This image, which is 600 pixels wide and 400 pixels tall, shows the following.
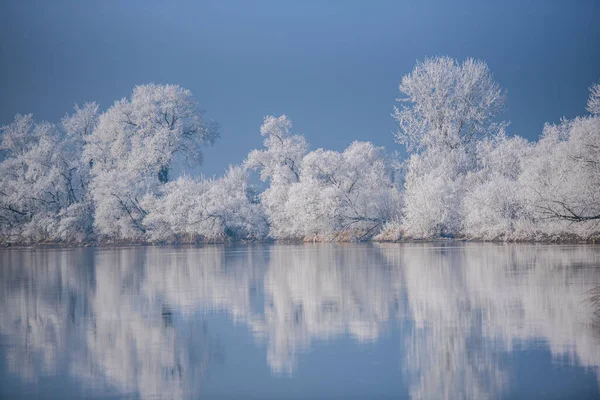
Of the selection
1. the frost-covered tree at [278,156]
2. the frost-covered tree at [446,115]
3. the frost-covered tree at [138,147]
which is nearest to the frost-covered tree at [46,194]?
the frost-covered tree at [138,147]

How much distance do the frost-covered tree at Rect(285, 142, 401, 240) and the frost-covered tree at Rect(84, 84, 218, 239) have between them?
11.1m

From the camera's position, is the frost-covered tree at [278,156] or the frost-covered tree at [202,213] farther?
the frost-covered tree at [278,156]

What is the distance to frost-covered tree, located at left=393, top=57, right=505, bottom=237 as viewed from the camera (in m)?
47.8

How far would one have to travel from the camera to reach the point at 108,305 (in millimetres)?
14086

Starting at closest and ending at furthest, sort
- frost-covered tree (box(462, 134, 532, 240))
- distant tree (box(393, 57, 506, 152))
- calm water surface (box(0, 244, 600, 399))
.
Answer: calm water surface (box(0, 244, 600, 399))
frost-covered tree (box(462, 134, 532, 240))
distant tree (box(393, 57, 506, 152))

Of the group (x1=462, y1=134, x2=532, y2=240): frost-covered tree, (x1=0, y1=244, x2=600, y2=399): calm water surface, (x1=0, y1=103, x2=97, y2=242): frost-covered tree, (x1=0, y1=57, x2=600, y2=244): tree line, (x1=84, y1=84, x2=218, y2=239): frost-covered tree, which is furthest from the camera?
(x1=0, y1=103, x2=97, y2=242): frost-covered tree

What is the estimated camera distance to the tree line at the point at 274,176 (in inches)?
1756

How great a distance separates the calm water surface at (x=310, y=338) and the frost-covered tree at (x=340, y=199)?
29396 millimetres

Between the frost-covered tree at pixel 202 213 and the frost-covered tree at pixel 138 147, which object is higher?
the frost-covered tree at pixel 138 147

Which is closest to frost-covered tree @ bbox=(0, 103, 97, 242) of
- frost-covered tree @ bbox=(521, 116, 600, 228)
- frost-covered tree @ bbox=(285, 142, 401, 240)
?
frost-covered tree @ bbox=(285, 142, 401, 240)

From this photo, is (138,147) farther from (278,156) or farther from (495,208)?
(495,208)

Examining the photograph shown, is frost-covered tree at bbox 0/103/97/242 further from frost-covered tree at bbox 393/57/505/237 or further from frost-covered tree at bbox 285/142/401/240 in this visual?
frost-covered tree at bbox 393/57/505/237

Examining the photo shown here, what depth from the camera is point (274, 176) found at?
177ft

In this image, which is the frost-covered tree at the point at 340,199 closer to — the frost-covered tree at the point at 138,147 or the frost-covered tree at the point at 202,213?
the frost-covered tree at the point at 202,213
